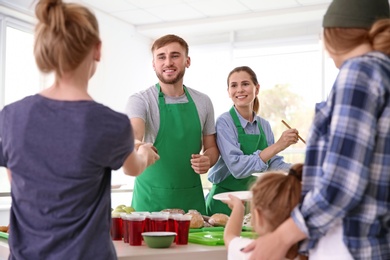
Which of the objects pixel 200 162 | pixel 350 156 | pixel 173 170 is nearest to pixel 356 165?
pixel 350 156

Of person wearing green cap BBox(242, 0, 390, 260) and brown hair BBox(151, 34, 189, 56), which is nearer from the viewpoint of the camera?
person wearing green cap BBox(242, 0, 390, 260)

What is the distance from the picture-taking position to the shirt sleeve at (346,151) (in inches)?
50.5

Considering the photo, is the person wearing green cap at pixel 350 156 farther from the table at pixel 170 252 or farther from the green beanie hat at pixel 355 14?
the table at pixel 170 252

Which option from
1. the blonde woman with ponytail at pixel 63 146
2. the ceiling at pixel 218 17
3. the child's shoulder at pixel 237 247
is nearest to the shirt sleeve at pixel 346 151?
the child's shoulder at pixel 237 247

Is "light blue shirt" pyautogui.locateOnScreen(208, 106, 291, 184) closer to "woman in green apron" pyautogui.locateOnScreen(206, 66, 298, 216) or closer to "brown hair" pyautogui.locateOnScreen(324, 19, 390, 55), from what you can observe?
"woman in green apron" pyautogui.locateOnScreen(206, 66, 298, 216)

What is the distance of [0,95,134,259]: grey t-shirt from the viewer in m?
1.47

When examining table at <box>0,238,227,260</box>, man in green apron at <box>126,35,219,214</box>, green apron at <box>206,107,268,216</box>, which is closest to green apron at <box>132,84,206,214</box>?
man in green apron at <box>126,35,219,214</box>

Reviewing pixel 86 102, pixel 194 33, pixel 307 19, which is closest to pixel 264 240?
pixel 86 102

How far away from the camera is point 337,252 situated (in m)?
1.37

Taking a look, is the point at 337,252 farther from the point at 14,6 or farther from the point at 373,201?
the point at 14,6

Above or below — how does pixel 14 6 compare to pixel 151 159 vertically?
above

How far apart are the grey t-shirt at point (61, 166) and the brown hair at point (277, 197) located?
39 cm

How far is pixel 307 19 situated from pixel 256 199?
238 inches

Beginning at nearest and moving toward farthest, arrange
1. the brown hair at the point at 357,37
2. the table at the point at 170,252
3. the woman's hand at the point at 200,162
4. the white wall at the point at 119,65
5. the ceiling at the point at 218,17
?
the brown hair at the point at 357,37 < the table at the point at 170,252 < the woman's hand at the point at 200,162 < the ceiling at the point at 218,17 < the white wall at the point at 119,65
